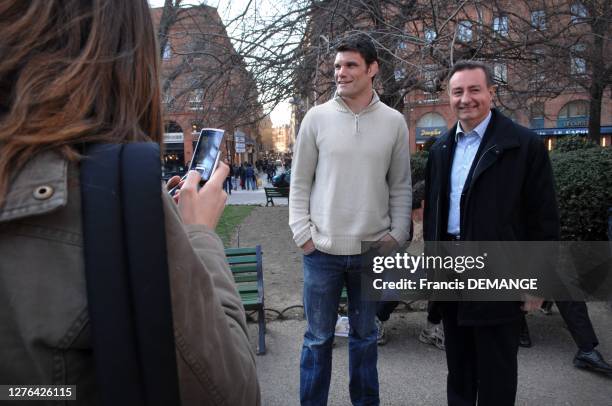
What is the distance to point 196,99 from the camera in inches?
342

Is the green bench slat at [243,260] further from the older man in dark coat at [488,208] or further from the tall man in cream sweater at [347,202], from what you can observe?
the older man in dark coat at [488,208]

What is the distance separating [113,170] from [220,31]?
25.7ft

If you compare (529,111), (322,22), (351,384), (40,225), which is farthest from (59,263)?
(529,111)

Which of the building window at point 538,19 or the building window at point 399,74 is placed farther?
the building window at point 399,74

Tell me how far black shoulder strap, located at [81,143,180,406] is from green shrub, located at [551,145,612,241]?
204 inches

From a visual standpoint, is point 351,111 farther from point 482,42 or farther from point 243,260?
point 482,42

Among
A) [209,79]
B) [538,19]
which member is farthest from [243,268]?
[538,19]

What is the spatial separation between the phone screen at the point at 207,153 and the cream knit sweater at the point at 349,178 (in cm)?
132

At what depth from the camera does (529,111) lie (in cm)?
939

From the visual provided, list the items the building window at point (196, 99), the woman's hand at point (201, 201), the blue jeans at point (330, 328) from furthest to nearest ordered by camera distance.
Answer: the building window at point (196, 99), the blue jeans at point (330, 328), the woman's hand at point (201, 201)

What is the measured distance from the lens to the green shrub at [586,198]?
4770 mm

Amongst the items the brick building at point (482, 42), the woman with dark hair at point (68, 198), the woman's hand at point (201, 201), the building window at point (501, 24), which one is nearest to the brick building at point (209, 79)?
the brick building at point (482, 42)

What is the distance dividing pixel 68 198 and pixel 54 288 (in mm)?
155

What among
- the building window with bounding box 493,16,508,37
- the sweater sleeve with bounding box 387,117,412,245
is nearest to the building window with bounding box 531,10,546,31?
the building window with bounding box 493,16,508,37
